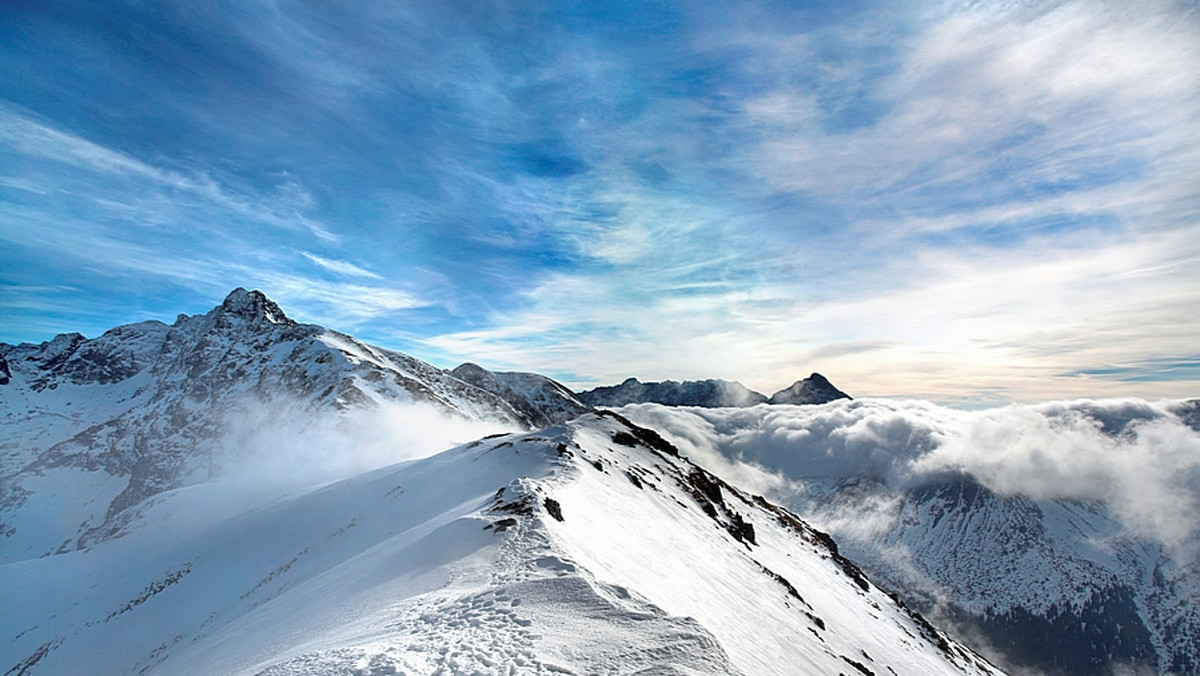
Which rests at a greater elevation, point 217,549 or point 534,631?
point 534,631

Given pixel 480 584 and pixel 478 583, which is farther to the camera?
pixel 478 583

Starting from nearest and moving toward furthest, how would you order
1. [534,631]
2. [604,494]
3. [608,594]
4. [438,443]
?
[534,631], [608,594], [604,494], [438,443]

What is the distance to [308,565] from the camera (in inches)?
1336

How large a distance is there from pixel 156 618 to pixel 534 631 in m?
48.4

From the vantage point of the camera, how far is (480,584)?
13703 mm

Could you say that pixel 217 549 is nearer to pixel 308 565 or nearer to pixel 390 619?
pixel 308 565

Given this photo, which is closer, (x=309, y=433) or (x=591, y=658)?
(x=591, y=658)

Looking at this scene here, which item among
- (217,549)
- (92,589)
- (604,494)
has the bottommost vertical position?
(92,589)

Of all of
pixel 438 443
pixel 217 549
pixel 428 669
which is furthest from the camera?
pixel 438 443

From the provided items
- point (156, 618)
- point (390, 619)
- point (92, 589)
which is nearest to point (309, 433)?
point (92, 589)

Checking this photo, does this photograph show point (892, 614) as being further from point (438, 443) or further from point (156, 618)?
point (438, 443)

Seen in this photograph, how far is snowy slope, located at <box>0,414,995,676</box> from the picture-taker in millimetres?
10156

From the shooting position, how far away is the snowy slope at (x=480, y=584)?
1016 cm

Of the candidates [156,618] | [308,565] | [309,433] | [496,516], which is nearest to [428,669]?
[496,516]
